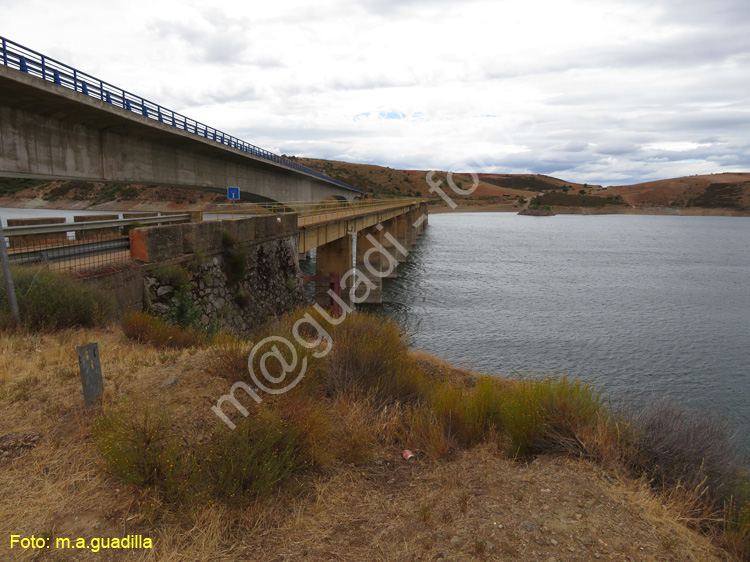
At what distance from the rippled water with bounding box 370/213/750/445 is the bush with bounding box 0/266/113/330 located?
13.0 metres

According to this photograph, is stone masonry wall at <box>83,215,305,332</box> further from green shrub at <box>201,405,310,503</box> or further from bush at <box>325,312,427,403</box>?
green shrub at <box>201,405,310,503</box>

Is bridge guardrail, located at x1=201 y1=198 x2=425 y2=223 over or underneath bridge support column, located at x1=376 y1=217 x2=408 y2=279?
over

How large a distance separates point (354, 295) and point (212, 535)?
85.6ft

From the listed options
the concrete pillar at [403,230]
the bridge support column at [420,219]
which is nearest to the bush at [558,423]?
the concrete pillar at [403,230]

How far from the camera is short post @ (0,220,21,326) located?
7652mm

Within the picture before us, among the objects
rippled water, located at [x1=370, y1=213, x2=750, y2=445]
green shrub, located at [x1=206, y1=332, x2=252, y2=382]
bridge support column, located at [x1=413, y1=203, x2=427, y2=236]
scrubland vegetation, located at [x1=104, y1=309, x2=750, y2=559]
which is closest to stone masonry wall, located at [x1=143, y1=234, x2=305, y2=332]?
scrubland vegetation, located at [x1=104, y1=309, x2=750, y2=559]

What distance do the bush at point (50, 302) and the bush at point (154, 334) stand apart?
0.79 meters

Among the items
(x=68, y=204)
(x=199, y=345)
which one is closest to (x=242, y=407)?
(x=199, y=345)

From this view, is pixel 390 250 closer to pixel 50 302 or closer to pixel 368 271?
pixel 368 271

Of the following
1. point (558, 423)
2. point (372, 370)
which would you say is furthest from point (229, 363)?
point (558, 423)

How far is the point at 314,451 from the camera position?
216 inches

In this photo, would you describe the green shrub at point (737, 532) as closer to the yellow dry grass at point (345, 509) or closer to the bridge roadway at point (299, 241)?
the yellow dry grass at point (345, 509)

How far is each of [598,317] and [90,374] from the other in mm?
25398

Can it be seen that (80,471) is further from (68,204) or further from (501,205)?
(501,205)
